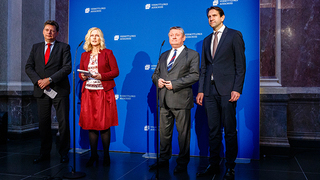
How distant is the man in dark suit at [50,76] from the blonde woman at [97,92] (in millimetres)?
355

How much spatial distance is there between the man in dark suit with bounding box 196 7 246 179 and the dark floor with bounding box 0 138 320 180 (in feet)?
1.08

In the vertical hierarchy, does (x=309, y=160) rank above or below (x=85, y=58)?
below

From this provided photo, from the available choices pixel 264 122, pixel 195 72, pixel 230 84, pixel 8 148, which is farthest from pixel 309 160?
pixel 8 148

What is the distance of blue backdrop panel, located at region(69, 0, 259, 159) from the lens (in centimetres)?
375

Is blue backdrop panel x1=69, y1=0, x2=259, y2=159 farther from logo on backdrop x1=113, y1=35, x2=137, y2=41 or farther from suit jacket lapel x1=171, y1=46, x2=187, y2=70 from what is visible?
suit jacket lapel x1=171, y1=46, x2=187, y2=70

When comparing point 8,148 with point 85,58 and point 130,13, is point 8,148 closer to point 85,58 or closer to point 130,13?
point 85,58

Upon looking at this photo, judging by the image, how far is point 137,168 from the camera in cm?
330

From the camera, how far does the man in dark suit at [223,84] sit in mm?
2922

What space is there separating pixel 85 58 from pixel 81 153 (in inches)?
59.7

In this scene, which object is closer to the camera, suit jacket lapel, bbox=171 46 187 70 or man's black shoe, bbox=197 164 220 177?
man's black shoe, bbox=197 164 220 177

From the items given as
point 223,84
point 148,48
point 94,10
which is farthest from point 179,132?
point 94,10

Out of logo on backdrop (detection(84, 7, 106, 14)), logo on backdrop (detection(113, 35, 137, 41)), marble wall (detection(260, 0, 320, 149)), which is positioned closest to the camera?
logo on backdrop (detection(113, 35, 137, 41))

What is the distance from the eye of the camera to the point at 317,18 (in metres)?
4.56

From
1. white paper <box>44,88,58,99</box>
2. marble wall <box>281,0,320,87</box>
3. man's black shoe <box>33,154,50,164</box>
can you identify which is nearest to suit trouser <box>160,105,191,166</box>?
white paper <box>44,88,58,99</box>
